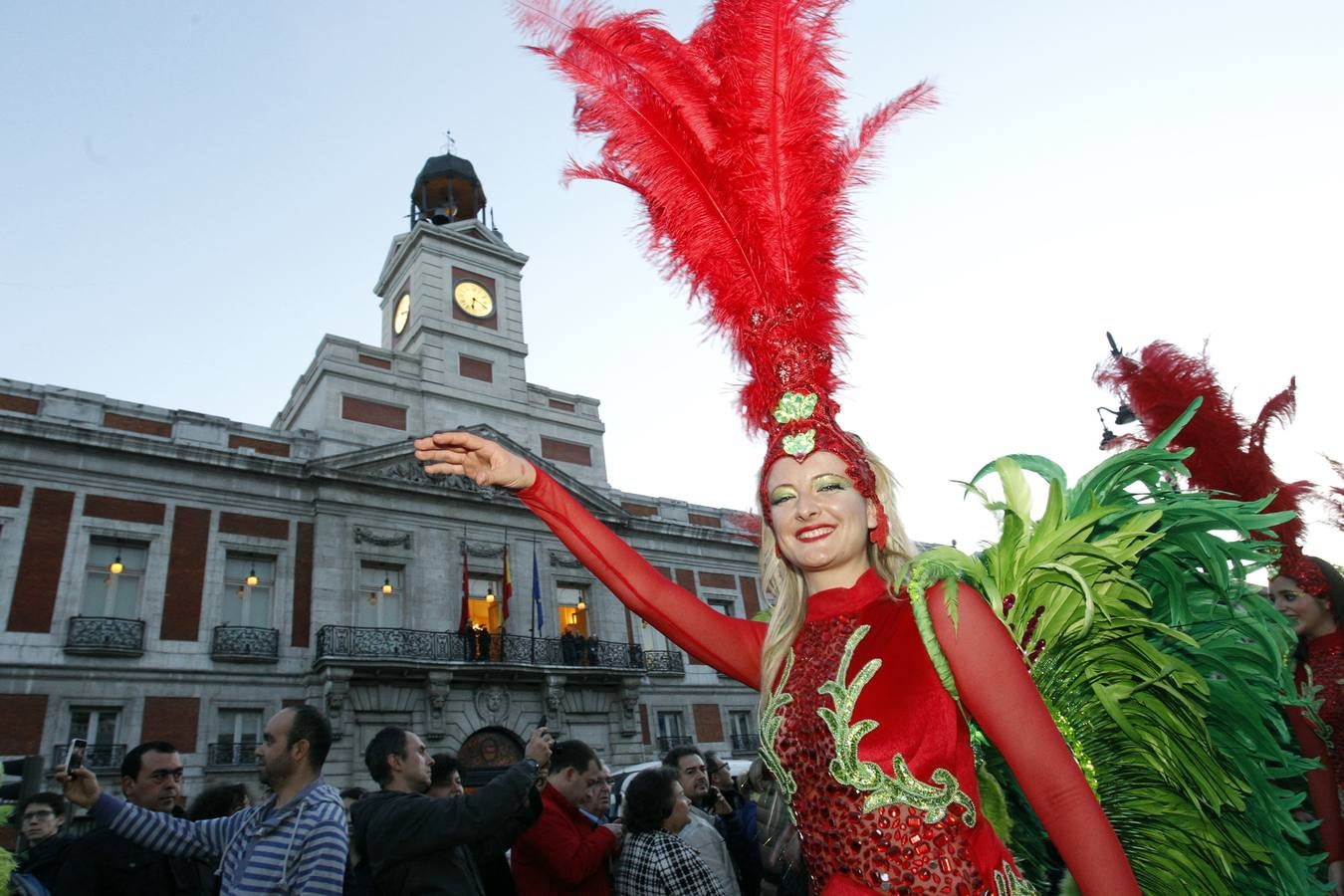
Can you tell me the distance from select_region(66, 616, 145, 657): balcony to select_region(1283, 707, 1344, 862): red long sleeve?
16812 mm

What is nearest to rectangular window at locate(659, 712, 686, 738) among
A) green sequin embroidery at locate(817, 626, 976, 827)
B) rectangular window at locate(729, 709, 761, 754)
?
rectangular window at locate(729, 709, 761, 754)

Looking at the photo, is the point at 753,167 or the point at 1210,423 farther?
the point at 1210,423

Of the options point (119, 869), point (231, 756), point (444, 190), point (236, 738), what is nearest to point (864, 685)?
point (119, 869)

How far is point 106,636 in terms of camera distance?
1473cm

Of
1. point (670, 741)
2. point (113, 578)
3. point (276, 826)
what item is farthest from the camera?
point (670, 741)

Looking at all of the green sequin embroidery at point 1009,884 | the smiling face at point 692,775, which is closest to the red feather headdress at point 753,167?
the green sequin embroidery at point 1009,884

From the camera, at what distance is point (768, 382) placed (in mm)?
2385

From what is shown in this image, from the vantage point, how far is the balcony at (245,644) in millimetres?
15688

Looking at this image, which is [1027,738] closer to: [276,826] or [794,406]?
[794,406]

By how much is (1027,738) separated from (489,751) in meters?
17.6

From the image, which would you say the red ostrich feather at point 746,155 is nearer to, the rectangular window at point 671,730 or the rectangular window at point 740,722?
the rectangular window at point 671,730

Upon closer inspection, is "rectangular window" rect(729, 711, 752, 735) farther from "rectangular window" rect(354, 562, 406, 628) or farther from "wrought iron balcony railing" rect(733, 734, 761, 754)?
"rectangular window" rect(354, 562, 406, 628)

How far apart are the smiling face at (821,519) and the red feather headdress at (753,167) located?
42 mm

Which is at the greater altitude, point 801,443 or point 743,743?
→ point 801,443
